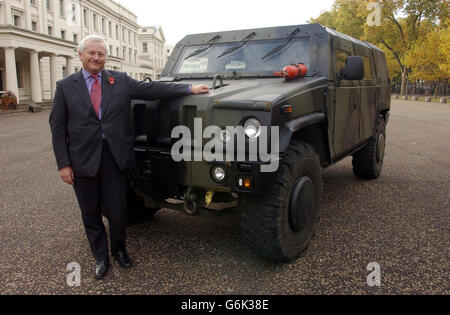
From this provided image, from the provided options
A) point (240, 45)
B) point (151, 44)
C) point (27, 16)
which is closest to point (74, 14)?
point (27, 16)

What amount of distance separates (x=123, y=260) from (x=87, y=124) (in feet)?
3.81

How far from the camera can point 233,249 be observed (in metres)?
3.76

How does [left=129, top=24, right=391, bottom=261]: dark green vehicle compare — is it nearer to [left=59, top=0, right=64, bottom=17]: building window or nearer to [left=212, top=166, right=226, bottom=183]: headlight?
[left=212, top=166, right=226, bottom=183]: headlight

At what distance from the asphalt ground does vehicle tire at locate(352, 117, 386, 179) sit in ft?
0.81

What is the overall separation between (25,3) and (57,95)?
3702cm

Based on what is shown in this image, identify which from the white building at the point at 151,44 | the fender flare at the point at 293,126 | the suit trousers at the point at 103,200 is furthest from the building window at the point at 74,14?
the fender flare at the point at 293,126

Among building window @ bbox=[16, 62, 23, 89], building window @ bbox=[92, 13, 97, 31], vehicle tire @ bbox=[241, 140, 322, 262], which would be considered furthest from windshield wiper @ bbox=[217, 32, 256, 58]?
building window @ bbox=[92, 13, 97, 31]

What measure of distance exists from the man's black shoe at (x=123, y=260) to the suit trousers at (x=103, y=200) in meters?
0.05

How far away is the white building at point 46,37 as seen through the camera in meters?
27.6

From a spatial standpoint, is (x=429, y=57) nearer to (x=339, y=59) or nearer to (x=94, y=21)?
(x=339, y=59)

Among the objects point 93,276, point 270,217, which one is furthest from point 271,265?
point 93,276

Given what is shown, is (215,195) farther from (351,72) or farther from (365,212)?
(365,212)

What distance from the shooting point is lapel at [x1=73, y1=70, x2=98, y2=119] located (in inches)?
122
